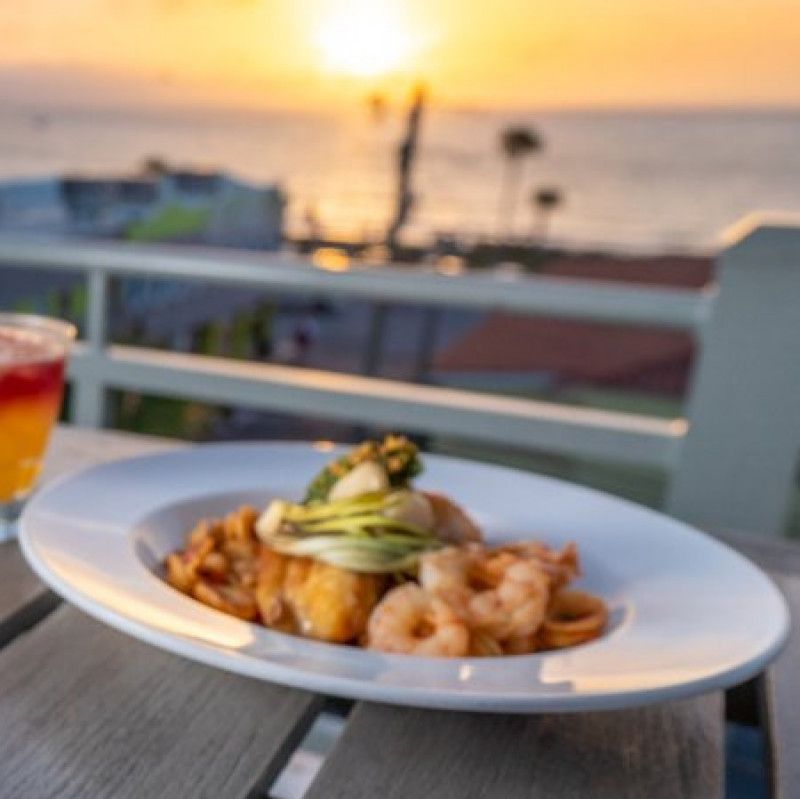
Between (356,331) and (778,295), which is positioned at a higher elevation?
(778,295)

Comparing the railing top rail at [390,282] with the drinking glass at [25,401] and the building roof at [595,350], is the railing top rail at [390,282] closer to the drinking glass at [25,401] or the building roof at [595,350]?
the drinking glass at [25,401]

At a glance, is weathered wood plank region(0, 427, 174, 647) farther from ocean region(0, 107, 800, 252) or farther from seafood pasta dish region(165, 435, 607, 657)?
ocean region(0, 107, 800, 252)

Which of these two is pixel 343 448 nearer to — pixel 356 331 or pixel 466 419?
pixel 466 419

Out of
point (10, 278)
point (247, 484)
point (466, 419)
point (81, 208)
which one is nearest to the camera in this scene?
point (247, 484)

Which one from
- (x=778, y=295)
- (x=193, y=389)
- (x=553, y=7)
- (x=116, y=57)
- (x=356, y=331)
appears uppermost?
(x=553, y=7)

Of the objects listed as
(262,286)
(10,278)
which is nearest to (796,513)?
(262,286)

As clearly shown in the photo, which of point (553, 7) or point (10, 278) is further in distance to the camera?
point (10, 278)

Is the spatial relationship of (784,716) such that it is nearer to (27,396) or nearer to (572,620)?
(572,620)

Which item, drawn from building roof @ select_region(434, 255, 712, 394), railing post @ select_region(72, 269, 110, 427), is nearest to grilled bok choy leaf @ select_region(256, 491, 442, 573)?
railing post @ select_region(72, 269, 110, 427)
